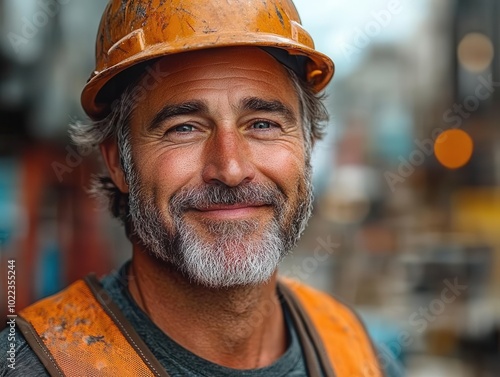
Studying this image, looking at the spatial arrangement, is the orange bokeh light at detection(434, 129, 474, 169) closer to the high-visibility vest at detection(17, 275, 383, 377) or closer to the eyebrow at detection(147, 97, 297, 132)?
the high-visibility vest at detection(17, 275, 383, 377)

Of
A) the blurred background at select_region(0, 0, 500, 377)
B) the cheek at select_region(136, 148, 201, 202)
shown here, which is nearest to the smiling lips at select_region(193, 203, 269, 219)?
the cheek at select_region(136, 148, 201, 202)

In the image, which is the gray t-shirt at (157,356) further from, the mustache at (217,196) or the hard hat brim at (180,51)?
the hard hat brim at (180,51)

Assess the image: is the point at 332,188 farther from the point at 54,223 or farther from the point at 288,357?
the point at 288,357

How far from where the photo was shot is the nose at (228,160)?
2098 mm

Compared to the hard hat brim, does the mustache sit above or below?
below

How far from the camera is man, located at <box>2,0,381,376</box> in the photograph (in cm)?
213

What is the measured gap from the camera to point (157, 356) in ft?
7.19

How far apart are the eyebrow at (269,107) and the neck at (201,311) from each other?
1.88ft

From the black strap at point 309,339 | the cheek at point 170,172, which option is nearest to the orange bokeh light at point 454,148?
the black strap at point 309,339

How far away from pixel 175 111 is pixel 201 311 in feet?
2.15

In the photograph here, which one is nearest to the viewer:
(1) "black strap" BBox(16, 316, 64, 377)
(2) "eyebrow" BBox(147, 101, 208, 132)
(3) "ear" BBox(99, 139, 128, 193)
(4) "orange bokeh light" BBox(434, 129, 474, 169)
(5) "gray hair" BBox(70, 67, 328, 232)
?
(1) "black strap" BBox(16, 316, 64, 377)

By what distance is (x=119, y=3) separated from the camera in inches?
92.4

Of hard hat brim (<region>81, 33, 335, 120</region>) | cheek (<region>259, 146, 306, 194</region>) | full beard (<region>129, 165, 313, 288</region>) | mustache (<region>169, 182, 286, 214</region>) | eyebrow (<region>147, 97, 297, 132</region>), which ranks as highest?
hard hat brim (<region>81, 33, 335, 120</region>)

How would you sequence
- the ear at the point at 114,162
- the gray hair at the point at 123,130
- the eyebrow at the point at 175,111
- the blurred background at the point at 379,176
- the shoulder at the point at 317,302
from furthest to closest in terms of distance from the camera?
the blurred background at the point at 379,176 < the shoulder at the point at 317,302 < the ear at the point at 114,162 < the gray hair at the point at 123,130 < the eyebrow at the point at 175,111
